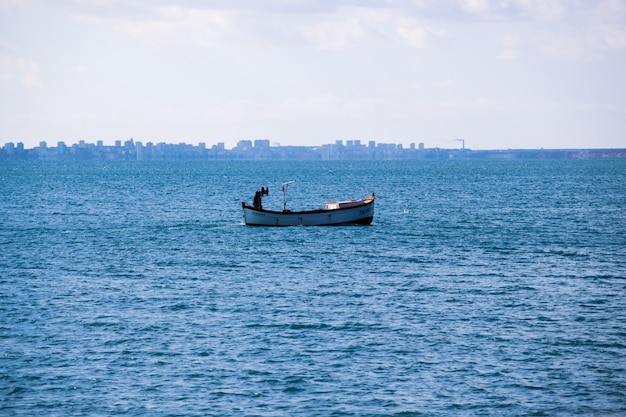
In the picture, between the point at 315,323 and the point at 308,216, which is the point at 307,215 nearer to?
the point at 308,216

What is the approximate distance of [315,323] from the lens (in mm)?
42375

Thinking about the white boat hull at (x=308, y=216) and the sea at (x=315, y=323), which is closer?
the sea at (x=315, y=323)

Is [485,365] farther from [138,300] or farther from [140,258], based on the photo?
[140,258]

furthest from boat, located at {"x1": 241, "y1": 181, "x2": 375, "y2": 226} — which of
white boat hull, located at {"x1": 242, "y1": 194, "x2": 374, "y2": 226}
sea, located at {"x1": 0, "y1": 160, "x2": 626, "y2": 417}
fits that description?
sea, located at {"x1": 0, "y1": 160, "x2": 626, "y2": 417}

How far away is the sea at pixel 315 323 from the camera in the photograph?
104 ft

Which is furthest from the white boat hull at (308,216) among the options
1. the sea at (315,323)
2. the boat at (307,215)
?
the sea at (315,323)

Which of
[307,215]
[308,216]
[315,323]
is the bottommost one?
[315,323]

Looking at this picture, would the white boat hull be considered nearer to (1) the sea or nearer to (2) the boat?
(2) the boat

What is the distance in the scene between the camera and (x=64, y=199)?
5502 inches

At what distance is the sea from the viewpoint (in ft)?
104

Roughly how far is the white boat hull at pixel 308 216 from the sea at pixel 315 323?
7.22 feet

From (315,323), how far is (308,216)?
4239 cm

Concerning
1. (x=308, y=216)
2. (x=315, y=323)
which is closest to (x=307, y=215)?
(x=308, y=216)

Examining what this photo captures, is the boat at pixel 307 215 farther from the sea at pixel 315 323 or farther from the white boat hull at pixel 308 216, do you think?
the sea at pixel 315 323
